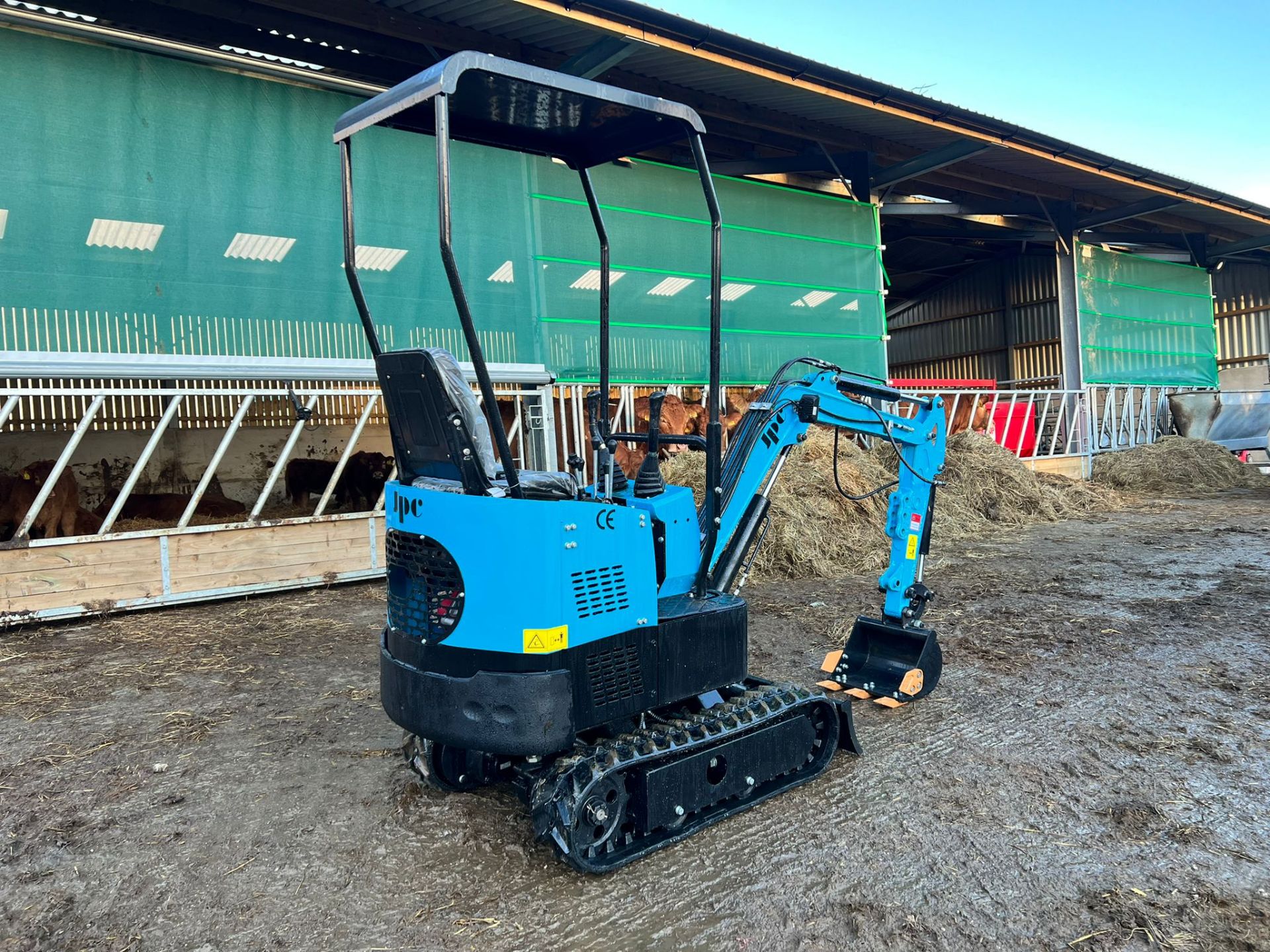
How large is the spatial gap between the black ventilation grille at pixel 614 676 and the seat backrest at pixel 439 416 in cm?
77

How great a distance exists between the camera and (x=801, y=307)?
13.1 metres

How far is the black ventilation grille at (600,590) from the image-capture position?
123 inches

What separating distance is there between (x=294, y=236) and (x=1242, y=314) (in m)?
25.6

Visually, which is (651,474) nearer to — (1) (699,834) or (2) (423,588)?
(2) (423,588)

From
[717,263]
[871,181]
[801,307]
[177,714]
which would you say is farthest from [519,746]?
[871,181]

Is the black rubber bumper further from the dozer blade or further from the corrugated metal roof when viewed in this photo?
the corrugated metal roof

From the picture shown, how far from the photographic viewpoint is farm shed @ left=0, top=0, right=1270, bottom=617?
8.20 m

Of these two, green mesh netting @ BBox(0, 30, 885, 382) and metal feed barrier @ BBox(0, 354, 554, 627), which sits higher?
green mesh netting @ BBox(0, 30, 885, 382)

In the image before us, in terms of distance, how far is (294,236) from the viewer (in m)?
9.36

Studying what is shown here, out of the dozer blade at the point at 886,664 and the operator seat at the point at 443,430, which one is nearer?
the operator seat at the point at 443,430

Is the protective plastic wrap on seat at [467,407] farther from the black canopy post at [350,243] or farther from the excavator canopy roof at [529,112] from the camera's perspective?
the excavator canopy roof at [529,112]

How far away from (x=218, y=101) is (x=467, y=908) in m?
9.00

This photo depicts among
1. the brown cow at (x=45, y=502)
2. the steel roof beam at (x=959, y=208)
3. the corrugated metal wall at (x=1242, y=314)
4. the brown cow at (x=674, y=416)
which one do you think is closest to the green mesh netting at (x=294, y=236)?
the brown cow at (x=674, y=416)

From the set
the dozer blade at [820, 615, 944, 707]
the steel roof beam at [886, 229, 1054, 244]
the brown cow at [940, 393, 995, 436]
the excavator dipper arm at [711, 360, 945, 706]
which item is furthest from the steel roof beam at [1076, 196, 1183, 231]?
the dozer blade at [820, 615, 944, 707]
